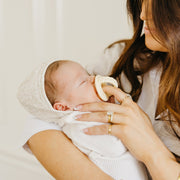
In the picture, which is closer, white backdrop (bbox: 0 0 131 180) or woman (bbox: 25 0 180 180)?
woman (bbox: 25 0 180 180)

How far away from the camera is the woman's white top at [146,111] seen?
1.00m

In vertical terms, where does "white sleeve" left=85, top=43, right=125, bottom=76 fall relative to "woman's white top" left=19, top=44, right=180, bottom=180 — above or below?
above

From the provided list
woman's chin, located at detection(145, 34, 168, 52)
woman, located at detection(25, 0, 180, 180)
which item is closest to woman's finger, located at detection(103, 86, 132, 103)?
woman, located at detection(25, 0, 180, 180)

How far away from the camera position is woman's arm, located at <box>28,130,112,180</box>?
1.01 m

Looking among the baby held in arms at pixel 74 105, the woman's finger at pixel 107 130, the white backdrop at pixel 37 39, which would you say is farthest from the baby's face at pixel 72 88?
the white backdrop at pixel 37 39

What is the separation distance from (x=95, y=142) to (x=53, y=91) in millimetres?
225

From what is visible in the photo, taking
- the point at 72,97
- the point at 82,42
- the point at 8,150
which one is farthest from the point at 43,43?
the point at 72,97

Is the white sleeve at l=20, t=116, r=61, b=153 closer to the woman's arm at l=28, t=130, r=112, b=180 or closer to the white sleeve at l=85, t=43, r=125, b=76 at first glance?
the woman's arm at l=28, t=130, r=112, b=180

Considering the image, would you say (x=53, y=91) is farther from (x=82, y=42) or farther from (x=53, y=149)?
(x=82, y=42)

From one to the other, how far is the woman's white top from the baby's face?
137 mm

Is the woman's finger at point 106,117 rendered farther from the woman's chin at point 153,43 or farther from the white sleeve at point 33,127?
the woman's chin at point 153,43

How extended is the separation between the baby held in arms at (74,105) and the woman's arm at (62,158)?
0.02 m

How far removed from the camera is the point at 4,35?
220cm

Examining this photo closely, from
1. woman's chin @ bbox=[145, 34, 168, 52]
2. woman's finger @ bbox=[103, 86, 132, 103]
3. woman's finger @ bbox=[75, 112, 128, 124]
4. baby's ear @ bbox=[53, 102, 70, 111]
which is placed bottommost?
woman's finger @ bbox=[75, 112, 128, 124]
